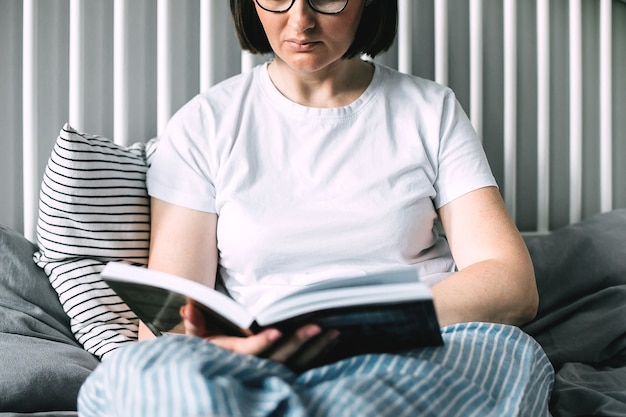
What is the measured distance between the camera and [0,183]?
5.55 feet

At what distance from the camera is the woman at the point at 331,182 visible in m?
1.24

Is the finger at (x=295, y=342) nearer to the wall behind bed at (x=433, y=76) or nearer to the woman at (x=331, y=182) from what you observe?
the woman at (x=331, y=182)

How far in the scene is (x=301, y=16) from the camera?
48.6 inches

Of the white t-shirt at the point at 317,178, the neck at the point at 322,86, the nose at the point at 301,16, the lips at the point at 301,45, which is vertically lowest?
the white t-shirt at the point at 317,178

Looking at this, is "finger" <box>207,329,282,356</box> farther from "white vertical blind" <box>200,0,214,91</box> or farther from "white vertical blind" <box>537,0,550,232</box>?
"white vertical blind" <box>537,0,550,232</box>

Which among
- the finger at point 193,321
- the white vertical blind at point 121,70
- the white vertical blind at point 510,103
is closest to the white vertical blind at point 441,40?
the white vertical blind at point 510,103

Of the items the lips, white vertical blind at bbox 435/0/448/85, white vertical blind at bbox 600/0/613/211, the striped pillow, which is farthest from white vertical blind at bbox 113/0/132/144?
white vertical blind at bbox 600/0/613/211

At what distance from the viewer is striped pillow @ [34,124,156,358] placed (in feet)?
4.35

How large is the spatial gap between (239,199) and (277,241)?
0.33 feet

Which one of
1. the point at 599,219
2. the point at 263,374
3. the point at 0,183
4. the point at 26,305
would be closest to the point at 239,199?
the point at 26,305

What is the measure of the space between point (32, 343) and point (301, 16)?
68cm

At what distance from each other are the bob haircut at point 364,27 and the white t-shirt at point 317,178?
8 centimetres

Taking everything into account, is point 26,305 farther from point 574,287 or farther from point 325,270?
point 574,287

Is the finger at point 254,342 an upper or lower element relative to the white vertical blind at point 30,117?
lower
